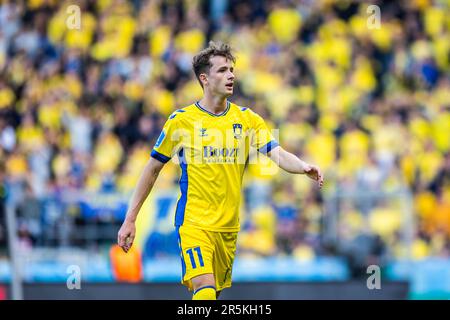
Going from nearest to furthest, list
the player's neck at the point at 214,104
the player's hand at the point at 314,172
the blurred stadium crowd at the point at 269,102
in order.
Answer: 1. the player's hand at the point at 314,172
2. the player's neck at the point at 214,104
3. the blurred stadium crowd at the point at 269,102

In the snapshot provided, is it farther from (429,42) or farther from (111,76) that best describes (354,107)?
(111,76)

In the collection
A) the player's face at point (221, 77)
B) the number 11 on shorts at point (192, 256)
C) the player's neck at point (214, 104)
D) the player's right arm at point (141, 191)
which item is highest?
the player's face at point (221, 77)

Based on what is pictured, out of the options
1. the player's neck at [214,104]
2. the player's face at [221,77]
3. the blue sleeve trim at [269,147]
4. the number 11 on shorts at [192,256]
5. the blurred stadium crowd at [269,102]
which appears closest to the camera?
the number 11 on shorts at [192,256]

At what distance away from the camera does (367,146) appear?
17656mm

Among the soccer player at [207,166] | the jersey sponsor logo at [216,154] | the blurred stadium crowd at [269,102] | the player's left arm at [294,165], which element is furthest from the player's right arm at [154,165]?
the blurred stadium crowd at [269,102]

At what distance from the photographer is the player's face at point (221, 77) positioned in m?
8.35

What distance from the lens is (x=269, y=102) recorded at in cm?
1878

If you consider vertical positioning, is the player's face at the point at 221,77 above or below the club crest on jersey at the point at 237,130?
above

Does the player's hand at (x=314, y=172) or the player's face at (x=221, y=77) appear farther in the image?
the player's face at (x=221, y=77)

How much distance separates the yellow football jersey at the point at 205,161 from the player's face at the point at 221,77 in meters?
0.20

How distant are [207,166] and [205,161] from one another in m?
0.04

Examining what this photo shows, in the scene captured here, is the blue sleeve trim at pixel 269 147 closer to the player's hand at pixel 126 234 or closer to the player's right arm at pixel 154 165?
the player's right arm at pixel 154 165

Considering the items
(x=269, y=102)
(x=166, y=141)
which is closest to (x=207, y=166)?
(x=166, y=141)

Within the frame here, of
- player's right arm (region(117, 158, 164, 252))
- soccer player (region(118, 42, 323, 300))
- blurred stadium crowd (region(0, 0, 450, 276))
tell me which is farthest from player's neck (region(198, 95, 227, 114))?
blurred stadium crowd (region(0, 0, 450, 276))
